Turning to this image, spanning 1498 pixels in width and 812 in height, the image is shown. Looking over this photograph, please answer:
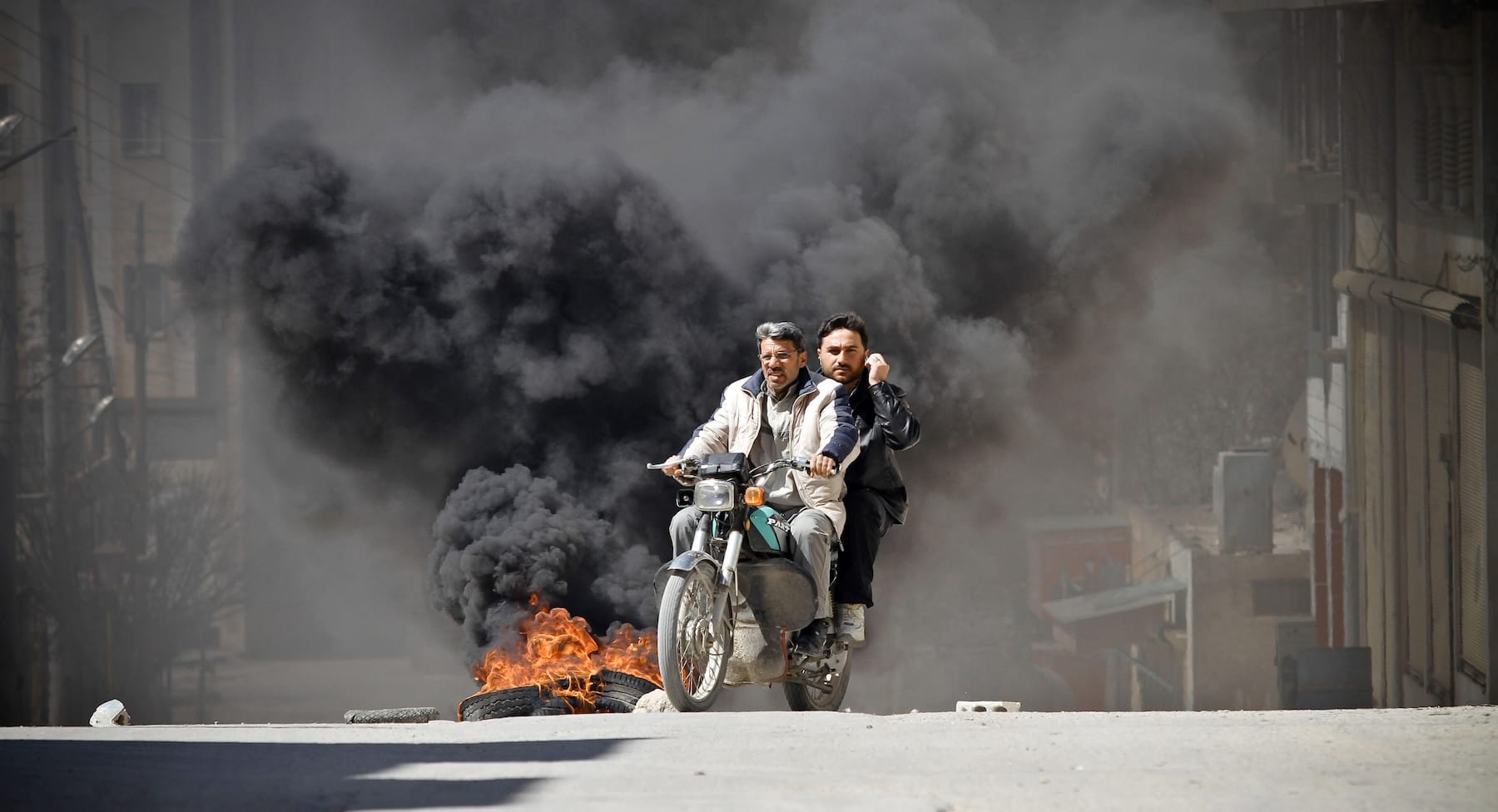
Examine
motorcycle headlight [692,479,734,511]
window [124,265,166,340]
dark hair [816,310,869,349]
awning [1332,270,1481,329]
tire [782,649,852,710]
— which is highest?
window [124,265,166,340]

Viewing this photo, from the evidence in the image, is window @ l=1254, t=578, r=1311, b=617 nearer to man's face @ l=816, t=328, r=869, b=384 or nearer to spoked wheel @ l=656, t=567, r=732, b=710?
man's face @ l=816, t=328, r=869, b=384

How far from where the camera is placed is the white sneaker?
7.16m

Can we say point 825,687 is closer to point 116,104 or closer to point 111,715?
point 111,715

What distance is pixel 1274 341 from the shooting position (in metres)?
41.8

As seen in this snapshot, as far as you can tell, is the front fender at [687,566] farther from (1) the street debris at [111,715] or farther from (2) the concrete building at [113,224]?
(2) the concrete building at [113,224]

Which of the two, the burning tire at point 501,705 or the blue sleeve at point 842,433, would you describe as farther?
the burning tire at point 501,705

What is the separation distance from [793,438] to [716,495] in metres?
0.56

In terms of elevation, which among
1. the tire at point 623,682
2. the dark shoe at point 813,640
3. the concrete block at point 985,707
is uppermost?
the dark shoe at point 813,640

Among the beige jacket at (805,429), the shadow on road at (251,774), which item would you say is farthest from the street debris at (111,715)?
the beige jacket at (805,429)

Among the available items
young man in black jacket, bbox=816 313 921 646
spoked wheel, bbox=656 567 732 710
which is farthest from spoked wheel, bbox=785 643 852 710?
spoked wheel, bbox=656 567 732 710

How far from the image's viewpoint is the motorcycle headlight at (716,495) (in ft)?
21.2

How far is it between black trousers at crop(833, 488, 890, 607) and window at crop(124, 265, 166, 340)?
3115 centimetres

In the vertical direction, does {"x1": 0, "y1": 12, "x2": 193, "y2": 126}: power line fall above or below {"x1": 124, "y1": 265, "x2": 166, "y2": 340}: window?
above

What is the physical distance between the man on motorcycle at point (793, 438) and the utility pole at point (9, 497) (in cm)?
1805
